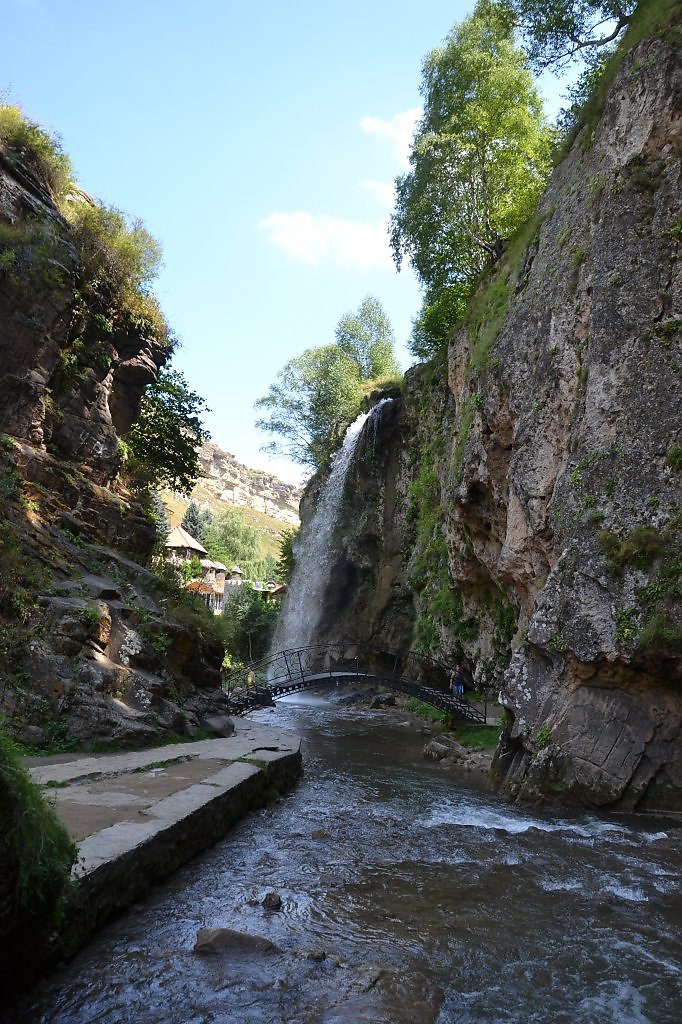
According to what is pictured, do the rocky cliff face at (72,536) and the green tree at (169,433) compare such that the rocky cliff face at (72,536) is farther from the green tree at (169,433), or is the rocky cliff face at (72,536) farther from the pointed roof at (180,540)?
the pointed roof at (180,540)

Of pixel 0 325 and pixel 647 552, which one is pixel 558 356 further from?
pixel 0 325

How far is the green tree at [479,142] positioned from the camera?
24.8 m

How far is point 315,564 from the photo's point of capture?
3819 centimetres

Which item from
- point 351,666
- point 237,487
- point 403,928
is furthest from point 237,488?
point 403,928

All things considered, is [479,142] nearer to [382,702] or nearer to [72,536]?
[72,536]

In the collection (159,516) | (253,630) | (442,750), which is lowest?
(253,630)

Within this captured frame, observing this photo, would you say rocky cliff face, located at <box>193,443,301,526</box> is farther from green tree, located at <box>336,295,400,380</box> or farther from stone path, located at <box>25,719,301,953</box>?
stone path, located at <box>25,719,301,953</box>

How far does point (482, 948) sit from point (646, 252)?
12137 millimetres

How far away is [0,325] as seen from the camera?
14.8m

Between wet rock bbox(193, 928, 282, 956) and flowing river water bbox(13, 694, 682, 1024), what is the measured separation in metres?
0.04

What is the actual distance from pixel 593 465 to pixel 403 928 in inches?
345

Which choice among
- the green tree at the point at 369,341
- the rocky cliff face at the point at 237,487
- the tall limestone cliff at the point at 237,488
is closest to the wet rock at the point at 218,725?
the green tree at the point at 369,341

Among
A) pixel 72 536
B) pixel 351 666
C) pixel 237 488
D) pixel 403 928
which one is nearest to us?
pixel 403 928

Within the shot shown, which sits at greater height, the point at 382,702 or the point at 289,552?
the point at 289,552
